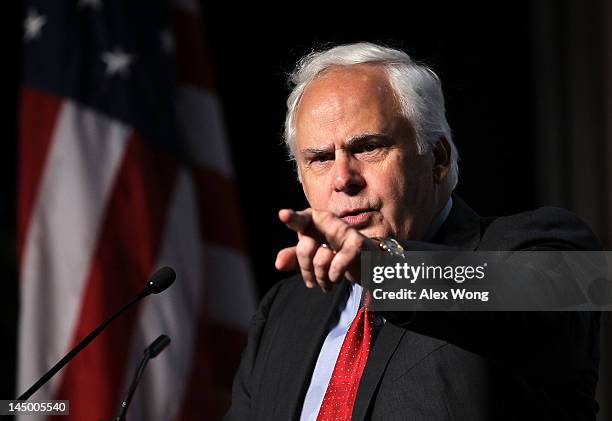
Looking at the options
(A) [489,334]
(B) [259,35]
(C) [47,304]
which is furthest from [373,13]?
(A) [489,334]

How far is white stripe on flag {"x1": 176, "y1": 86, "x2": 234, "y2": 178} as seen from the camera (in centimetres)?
357

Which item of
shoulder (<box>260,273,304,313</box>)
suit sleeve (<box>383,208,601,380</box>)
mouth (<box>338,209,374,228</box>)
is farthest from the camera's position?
shoulder (<box>260,273,304,313</box>)

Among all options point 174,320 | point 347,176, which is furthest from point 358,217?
A: point 174,320

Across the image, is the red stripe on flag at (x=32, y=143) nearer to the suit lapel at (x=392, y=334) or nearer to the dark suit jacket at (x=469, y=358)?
the dark suit jacket at (x=469, y=358)

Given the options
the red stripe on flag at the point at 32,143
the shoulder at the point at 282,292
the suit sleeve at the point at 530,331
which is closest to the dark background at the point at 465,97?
the red stripe on flag at the point at 32,143

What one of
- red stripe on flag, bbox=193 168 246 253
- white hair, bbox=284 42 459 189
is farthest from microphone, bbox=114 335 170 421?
red stripe on flag, bbox=193 168 246 253

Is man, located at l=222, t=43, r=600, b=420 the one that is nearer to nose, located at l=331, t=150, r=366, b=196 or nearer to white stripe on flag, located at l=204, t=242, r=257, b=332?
nose, located at l=331, t=150, r=366, b=196

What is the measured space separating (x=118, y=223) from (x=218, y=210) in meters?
0.49

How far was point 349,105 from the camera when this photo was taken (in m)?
1.80

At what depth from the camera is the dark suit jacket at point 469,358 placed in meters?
1.24

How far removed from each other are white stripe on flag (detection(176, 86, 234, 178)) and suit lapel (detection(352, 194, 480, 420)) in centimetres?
188

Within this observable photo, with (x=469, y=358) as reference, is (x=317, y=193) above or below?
above

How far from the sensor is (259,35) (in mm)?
3928

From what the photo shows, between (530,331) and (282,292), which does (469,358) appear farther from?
(282,292)
